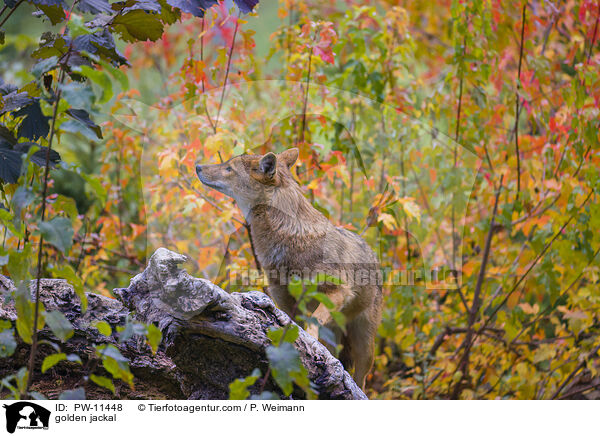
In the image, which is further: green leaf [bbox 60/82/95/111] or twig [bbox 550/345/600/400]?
twig [bbox 550/345/600/400]

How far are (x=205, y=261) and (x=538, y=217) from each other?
7.60 feet

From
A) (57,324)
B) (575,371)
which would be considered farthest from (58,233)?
(575,371)

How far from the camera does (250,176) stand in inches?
84.8

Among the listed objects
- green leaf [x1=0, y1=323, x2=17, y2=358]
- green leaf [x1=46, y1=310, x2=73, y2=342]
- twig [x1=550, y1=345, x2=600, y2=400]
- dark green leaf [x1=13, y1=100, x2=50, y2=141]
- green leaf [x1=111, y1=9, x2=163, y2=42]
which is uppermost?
green leaf [x1=111, y1=9, x2=163, y2=42]


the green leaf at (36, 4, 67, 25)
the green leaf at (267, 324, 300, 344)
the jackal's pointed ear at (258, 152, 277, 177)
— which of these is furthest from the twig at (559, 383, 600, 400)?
the green leaf at (36, 4, 67, 25)

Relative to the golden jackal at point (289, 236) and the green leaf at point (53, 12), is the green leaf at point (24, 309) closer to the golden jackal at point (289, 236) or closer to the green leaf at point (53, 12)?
the golden jackal at point (289, 236)

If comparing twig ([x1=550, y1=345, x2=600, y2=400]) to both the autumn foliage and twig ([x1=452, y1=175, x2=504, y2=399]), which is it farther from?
twig ([x1=452, y1=175, x2=504, y2=399])

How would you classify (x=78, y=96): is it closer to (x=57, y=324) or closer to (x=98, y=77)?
(x=98, y=77)

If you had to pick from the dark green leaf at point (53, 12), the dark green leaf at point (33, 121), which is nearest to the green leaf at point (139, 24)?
the dark green leaf at point (53, 12)

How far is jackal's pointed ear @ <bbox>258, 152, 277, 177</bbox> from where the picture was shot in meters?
2.06

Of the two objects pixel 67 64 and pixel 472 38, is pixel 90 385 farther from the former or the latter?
pixel 472 38

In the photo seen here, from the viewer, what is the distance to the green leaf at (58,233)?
1.33 meters
